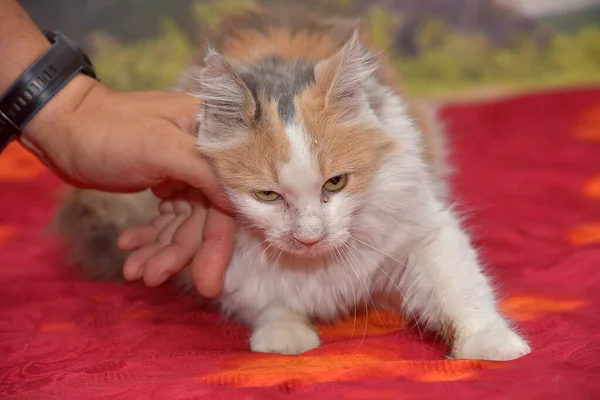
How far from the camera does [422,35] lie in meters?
4.08

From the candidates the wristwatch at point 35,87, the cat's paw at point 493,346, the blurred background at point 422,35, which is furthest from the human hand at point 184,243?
the blurred background at point 422,35

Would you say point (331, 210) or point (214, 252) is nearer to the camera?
point (331, 210)

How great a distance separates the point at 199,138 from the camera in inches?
56.5

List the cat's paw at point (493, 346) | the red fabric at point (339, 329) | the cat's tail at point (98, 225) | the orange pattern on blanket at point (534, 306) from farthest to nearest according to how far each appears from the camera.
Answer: the cat's tail at point (98, 225) → the orange pattern on blanket at point (534, 306) → the cat's paw at point (493, 346) → the red fabric at point (339, 329)

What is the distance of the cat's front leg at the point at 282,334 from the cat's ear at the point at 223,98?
415mm

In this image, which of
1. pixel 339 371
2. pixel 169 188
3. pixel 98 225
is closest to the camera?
pixel 339 371

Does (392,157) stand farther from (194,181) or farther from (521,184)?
(521,184)

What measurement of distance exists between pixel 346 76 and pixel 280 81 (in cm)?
16

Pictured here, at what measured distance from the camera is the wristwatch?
1.48 m

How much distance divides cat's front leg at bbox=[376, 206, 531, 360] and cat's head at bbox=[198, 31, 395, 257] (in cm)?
22

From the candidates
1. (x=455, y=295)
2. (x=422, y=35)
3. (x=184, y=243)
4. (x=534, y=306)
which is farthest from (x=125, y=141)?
(x=422, y=35)

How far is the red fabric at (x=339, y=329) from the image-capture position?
3.62 feet

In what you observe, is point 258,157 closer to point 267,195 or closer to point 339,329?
point 267,195

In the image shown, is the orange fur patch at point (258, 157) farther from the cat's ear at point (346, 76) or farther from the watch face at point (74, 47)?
the watch face at point (74, 47)
